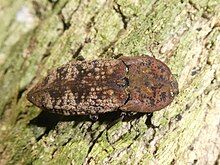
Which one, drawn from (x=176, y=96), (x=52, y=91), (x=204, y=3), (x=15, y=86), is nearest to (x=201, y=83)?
(x=176, y=96)

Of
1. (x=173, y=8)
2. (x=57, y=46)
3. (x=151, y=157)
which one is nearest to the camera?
(x=151, y=157)

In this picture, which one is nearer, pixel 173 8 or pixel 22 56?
pixel 173 8

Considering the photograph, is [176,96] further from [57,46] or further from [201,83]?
[57,46]

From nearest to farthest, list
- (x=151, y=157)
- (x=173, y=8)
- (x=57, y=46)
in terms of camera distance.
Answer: (x=151, y=157)
(x=173, y=8)
(x=57, y=46)

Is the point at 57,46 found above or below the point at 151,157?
above
